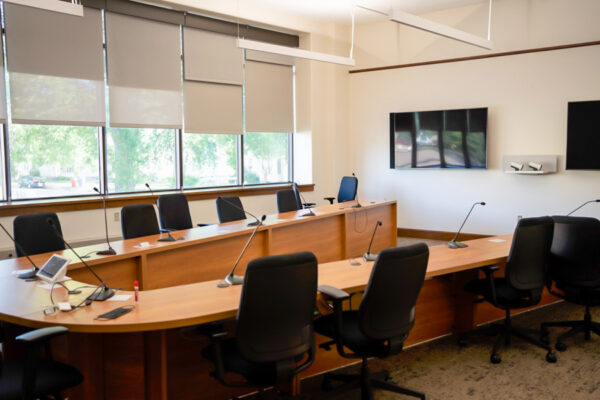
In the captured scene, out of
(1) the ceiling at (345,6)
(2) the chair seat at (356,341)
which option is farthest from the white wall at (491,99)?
(2) the chair seat at (356,341)

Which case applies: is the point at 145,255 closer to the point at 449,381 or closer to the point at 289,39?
the point at 449,381

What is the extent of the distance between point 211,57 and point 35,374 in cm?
604

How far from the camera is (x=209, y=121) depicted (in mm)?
7520

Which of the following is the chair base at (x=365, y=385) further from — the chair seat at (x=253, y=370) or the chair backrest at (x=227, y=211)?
the chair backrest at (x=227, y=211)

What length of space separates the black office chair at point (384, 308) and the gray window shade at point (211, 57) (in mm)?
5213

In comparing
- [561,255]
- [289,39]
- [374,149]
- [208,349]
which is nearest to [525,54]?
[374,149]

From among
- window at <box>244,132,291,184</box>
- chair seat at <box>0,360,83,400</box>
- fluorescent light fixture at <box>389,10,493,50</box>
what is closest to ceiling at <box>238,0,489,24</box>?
fluorescent light fixture at <box>389,10,493,50</box>

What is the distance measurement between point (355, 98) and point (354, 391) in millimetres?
6446

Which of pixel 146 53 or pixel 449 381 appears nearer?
pixel 449 381

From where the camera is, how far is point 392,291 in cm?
269

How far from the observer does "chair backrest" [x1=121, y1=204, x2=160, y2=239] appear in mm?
4918

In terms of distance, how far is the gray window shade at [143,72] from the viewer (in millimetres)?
6434

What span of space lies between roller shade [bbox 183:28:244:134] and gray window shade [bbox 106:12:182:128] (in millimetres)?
190

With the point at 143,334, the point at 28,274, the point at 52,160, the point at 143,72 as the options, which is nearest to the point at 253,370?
the point at 143,334
